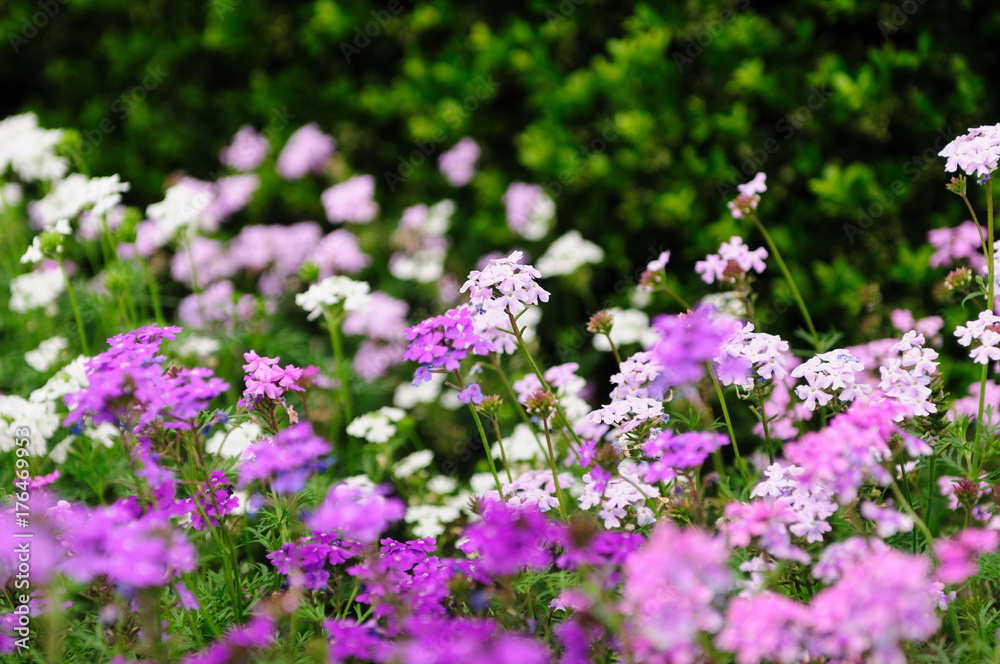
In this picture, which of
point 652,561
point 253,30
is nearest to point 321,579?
point 652,561

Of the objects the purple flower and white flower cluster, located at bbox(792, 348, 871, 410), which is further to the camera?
the purple flower

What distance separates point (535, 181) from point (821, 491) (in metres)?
3.80

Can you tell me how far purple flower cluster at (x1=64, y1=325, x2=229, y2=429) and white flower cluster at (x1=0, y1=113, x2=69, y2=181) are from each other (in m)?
2.52

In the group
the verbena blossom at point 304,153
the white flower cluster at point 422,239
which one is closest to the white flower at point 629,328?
the white flower cluster at point 422,239

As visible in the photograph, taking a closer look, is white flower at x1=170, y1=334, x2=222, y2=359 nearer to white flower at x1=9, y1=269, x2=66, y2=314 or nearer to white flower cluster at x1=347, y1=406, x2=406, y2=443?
white flower at x1=9, y1=269, x2=66, y2=314

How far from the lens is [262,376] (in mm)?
2125

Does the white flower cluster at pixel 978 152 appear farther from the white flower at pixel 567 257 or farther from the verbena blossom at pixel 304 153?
the verbena blossom at pixel 304 153

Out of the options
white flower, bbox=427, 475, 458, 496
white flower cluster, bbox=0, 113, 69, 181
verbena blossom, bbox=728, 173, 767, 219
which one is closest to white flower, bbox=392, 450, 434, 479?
white flower, bbox=427, 475, 458, 496

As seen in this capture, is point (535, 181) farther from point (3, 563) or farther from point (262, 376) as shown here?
point (3, 563)

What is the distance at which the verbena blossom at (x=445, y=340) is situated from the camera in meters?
2.18

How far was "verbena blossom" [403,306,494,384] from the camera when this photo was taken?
2.18 meters

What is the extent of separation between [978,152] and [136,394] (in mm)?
2335

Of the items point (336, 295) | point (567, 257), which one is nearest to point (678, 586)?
point (336, 295)

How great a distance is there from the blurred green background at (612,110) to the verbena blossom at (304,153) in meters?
0.31
